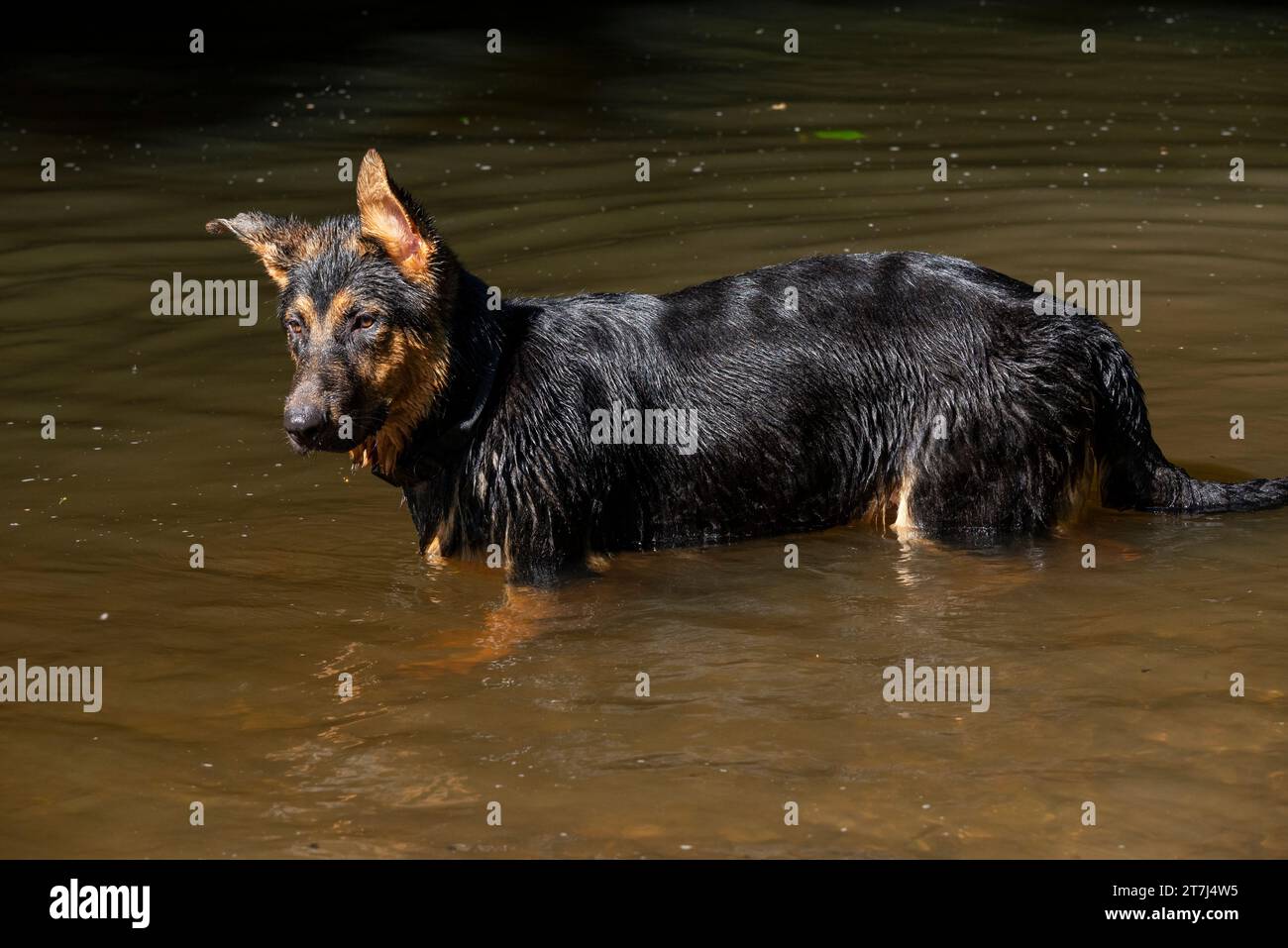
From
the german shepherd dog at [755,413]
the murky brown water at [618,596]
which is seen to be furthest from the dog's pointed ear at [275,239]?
the murky brown water at [618,596]

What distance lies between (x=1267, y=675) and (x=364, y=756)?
10.3 ft

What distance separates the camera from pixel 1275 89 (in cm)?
1650

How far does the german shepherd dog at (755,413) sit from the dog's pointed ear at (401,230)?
3 centimetres

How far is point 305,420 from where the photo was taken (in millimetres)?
6812

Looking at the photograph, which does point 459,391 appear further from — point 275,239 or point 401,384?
point 275,239

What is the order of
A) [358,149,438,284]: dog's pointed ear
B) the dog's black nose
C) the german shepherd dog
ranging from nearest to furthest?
1. the dog's black nose
2. [358,149,438,284]: dog's pointed ear
3. the german shepherd dog

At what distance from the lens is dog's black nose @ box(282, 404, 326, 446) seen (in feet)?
22.4

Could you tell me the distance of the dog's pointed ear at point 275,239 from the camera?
24.0 feet

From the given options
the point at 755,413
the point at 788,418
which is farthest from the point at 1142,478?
the point at 755,413

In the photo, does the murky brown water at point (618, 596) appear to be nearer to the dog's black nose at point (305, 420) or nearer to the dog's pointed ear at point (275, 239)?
the dog's black nose at point (305, 420)

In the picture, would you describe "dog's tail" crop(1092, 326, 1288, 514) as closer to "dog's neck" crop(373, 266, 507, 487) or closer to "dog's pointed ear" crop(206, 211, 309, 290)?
"dog's neck" crop(373, 266, 507, 487)

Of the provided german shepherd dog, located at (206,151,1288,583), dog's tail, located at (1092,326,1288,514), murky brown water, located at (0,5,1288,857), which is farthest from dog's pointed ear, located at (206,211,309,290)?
dog's tail, located at (1092,326,1288,514)

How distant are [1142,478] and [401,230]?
3.41 meters

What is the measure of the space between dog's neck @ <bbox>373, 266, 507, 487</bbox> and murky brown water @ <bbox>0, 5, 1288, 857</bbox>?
51cm
